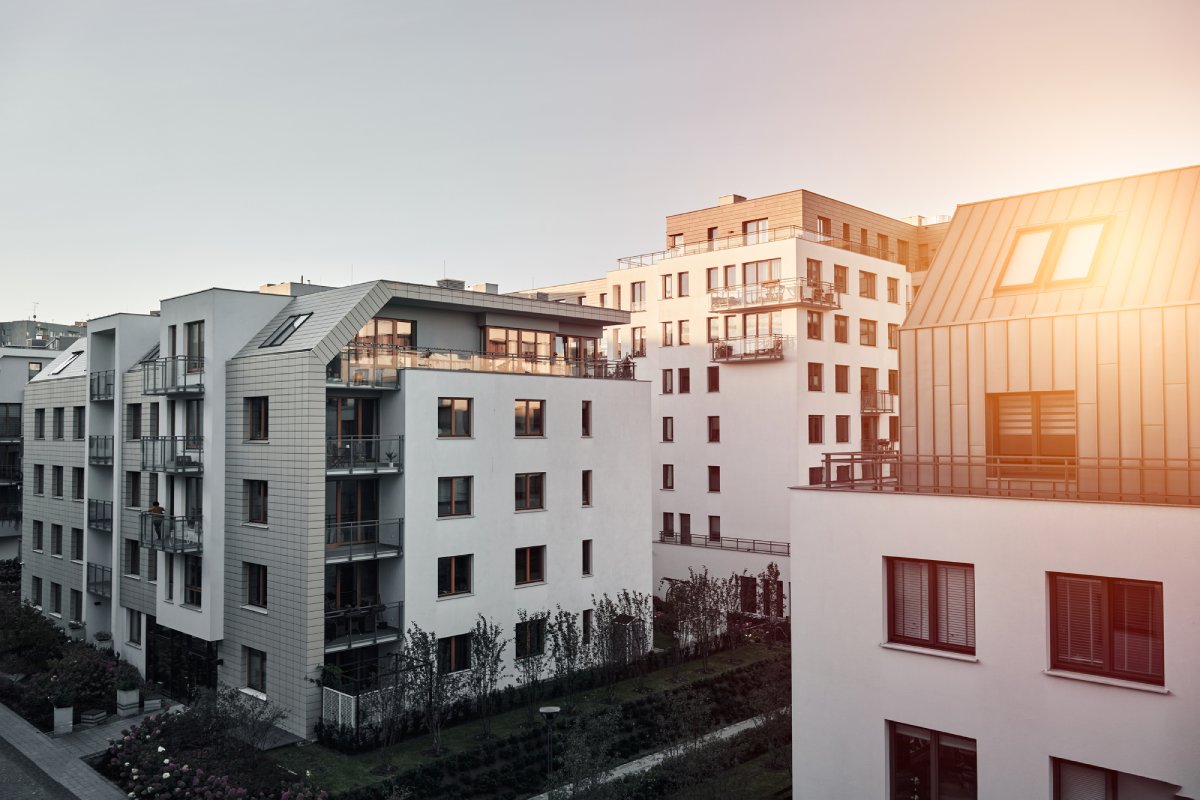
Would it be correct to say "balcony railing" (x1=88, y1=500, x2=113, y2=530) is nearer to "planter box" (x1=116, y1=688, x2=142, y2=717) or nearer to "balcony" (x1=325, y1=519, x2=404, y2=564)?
"planter box" (x1=116, y1=688, x2=142, y2=717)

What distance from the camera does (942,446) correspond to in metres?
15.6

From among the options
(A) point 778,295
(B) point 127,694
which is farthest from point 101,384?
(A) point 778,295

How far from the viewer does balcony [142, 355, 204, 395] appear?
26.5 metres

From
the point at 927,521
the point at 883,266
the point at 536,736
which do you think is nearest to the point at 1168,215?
the point at 927,521

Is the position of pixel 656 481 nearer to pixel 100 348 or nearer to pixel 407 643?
pixel 407 643

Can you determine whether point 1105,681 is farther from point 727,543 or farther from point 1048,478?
point 727,543

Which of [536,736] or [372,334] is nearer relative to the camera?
[536,736]

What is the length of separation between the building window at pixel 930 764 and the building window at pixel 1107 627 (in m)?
2.00

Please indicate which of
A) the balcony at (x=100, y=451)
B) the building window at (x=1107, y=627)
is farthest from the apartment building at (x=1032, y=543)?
the balcony at (x=100, y=451)

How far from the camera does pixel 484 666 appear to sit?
2503 cm

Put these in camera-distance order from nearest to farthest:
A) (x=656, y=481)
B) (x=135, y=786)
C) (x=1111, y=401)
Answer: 1. (x=1111, y=401)
2. (x=135, y=786)
3. (x=656, y=481)

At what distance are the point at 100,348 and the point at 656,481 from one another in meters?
25.4

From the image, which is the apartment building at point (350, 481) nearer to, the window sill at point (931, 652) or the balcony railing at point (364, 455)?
the balcony railing at point (364, 455)

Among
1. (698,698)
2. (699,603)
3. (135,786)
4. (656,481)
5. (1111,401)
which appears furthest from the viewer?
(656,481)
